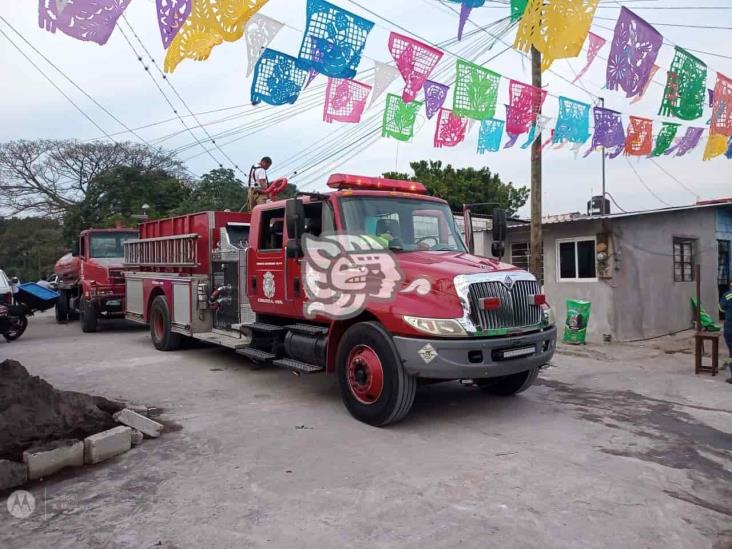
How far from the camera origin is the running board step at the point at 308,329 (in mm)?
6035

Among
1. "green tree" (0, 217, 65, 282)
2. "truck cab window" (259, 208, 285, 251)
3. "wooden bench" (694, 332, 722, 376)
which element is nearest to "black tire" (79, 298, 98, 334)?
"truck cab window" (259, 208, 285, 251)

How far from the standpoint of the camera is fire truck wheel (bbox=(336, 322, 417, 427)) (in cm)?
504

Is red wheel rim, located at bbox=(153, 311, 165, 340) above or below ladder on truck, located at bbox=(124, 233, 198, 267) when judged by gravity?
below

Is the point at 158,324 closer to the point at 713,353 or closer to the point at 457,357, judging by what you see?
the point at 457,357

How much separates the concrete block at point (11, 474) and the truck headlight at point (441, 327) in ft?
10.8

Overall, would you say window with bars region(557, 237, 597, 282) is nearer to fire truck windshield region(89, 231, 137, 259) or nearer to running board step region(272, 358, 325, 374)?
running board step region(272, 358, 325, 374)

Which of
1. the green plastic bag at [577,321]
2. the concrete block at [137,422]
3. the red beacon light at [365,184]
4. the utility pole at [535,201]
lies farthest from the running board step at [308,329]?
the green plastic bag at [577,321]

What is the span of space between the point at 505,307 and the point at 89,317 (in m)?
11.3

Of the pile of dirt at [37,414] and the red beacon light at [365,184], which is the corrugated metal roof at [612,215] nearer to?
the red beacon light at [365,184]

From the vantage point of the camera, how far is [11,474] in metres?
3.84

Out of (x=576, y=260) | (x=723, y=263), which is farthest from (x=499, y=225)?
(x=723, y=263)

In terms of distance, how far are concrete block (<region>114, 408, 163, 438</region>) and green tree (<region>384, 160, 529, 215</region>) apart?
2368cm

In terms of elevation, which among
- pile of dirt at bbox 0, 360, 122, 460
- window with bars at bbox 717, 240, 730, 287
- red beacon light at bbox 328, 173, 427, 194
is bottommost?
pile of dirt at bbox 0, 360, 122, 460

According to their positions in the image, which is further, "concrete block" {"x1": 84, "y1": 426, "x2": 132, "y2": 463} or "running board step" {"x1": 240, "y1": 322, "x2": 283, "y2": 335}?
"running board step" {"x1": 240, "y1": 322, "x2": 283, "y2": 335}
